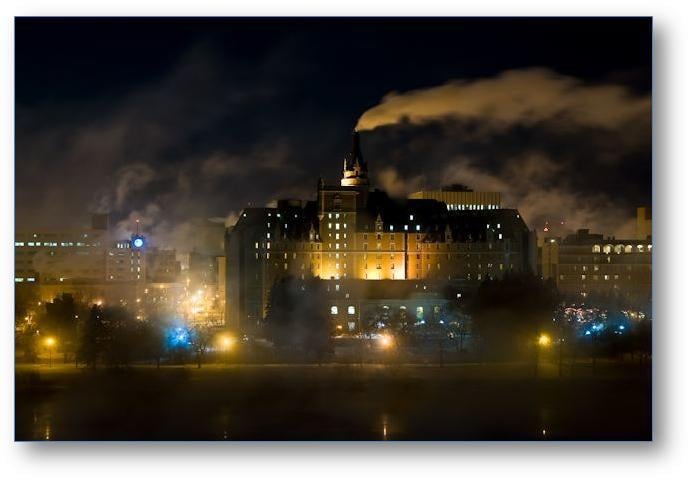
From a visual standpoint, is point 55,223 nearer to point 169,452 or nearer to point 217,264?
point 169,452

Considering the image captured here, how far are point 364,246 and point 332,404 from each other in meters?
17.6

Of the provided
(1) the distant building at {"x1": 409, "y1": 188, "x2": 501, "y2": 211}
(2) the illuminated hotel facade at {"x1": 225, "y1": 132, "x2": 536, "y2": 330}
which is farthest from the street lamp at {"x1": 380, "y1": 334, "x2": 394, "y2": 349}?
(1) the distant building at {"x1": 409, "y1": 188, "x2": 501, "y2": 211}

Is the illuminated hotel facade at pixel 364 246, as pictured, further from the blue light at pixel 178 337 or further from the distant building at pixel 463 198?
the blue light at pixel 178 337

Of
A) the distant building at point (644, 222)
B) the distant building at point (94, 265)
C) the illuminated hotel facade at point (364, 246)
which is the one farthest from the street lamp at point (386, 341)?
the distant building at point (644, 222)

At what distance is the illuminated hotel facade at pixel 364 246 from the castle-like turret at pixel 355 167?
5.25ft

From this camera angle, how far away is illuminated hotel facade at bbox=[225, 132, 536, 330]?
90.8 ft

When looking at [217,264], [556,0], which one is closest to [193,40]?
[556,0]

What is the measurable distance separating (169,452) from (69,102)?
416cm

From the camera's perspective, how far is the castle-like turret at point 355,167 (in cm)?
1603

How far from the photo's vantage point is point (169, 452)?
1160cm

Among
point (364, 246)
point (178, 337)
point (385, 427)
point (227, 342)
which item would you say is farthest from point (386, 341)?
point (385, 427)

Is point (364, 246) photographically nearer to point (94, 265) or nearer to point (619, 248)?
point (94, 265)

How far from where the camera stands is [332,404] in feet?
44.4

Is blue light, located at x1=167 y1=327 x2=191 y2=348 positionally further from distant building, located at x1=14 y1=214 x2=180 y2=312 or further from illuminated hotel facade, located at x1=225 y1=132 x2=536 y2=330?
illuminated hotel facade, located at x1=225 y1=132 x2=536 y2=330
